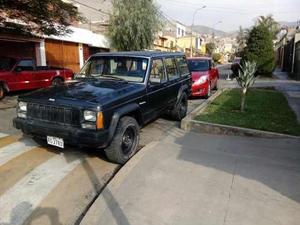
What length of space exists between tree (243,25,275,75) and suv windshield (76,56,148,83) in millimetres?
18079

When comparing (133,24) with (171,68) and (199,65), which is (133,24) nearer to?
(199,65)

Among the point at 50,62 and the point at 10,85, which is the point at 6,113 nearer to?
the point at 10,85

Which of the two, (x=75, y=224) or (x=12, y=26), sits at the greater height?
(x=12, y=26)

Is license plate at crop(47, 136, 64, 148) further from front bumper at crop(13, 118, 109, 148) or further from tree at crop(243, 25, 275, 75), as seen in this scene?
tree at crop(243, 25, 275, 75)

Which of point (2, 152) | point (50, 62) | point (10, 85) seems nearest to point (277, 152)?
point (2, 152)

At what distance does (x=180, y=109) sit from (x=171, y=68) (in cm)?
132

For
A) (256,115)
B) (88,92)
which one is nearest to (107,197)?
(88,92)

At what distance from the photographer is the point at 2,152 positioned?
6.15 meters

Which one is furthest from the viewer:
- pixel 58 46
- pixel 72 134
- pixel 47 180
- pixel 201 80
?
pixel 58 46

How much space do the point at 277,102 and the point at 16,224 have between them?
999 cm

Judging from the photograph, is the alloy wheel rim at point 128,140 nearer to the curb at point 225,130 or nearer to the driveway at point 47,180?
the driveway at point 47,180

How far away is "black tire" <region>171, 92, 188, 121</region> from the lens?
28.9 feet

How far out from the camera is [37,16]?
12.3m

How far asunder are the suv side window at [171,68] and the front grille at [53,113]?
331cm
